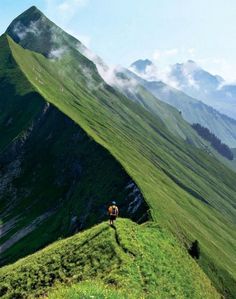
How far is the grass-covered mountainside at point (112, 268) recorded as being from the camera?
42.9m

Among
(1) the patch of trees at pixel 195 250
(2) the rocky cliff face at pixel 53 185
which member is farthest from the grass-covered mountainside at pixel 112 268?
(2) the rocky cliff face at pixel 53 185

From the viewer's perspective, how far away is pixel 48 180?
140m

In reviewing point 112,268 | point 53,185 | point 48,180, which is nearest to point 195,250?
point 112,268

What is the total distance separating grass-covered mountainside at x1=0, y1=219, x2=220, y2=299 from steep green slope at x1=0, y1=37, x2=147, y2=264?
3634cm

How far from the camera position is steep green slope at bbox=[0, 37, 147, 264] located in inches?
4070

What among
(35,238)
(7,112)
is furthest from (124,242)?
(7,112)

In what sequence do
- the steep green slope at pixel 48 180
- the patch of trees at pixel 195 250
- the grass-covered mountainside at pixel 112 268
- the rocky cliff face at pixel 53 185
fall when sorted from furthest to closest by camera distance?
1. the steep green slope at pixel 48 180
2. the rocky cliff face at pixel 53 185
3. the patch of trees at pixel 195 250
4. the grass-covered mountainside at pixel 112 268

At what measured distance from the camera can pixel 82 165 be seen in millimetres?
129000

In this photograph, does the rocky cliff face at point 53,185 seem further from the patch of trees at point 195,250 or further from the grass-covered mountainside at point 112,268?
the grass-covered mountainside at point 112,268

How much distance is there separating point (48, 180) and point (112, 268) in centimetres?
9870

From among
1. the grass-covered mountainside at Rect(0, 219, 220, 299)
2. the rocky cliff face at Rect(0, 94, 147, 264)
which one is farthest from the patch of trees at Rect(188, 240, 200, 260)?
the grass-covered mountainside at Rect(0, 219, 220, 299)

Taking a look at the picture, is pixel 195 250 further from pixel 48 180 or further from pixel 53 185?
pixel 48 180

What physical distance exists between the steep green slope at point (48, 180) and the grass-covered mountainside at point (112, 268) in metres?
36.3

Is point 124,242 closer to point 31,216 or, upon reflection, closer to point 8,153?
point 31,216
